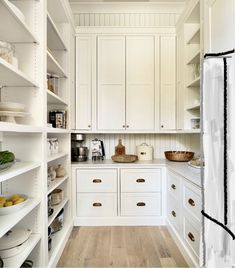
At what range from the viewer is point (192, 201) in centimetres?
187

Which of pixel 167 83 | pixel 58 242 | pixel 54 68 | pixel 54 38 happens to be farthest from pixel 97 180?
pixel 54 38

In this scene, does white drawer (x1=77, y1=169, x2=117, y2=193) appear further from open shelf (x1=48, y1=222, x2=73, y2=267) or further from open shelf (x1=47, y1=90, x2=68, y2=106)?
open shelf (x1=47, y1=90, x2=68, y2=106)

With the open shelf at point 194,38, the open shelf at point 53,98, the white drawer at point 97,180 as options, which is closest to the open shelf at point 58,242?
the white drawer at point 97,180

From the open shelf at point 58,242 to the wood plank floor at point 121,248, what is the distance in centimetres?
7

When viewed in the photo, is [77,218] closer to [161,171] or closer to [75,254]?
[75,254]

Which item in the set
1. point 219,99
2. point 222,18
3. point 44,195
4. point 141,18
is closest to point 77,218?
point 44,195

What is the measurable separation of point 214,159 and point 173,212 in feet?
5.22

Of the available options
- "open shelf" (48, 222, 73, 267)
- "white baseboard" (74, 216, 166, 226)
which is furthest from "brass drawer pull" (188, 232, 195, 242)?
"open shelf" (48, 222, 73, 267)

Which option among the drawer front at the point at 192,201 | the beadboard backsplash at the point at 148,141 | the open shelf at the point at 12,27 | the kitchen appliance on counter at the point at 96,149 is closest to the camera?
the open shelf at the point at 12,27

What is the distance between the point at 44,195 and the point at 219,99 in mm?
1414

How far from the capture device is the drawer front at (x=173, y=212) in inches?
90.5

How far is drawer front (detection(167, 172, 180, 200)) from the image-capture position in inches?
90.5

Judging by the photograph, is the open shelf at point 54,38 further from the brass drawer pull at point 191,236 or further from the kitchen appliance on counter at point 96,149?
the brass drawer pull at point 191,236

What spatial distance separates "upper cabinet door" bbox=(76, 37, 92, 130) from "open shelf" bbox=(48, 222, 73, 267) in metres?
1.28
